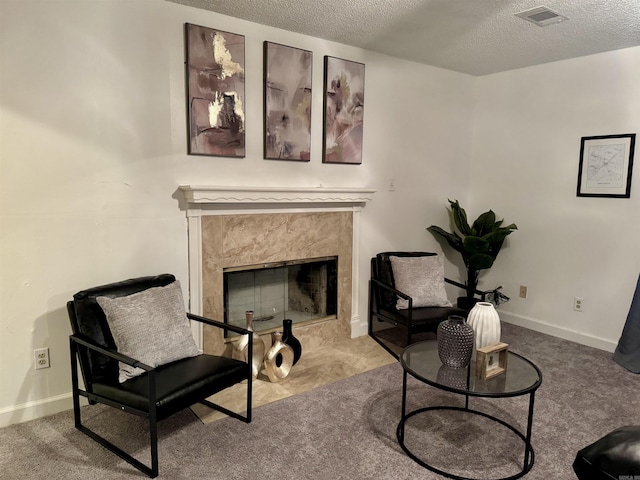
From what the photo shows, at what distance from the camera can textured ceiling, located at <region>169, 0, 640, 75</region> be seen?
2713 millimetres

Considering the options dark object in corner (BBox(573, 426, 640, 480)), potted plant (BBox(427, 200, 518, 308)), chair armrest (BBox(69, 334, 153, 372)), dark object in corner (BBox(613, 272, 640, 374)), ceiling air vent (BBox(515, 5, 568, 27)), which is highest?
ceiling air vent (BBox(515, 5, 568, 27))

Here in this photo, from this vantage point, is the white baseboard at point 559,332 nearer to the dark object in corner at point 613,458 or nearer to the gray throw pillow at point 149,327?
the dark object in corner at point 613,458

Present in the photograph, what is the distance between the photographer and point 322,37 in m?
3.37

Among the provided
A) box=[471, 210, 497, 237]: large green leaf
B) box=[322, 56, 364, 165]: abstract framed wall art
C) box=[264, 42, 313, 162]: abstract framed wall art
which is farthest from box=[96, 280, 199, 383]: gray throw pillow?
box=[471, 210, 497, 237]: large green leaf

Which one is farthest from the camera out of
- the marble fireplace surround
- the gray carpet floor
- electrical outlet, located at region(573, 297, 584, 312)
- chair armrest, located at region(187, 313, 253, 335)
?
electrical outlet, located at region(573, 297, 584, 312)

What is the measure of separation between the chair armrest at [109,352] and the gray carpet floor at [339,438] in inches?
21.1

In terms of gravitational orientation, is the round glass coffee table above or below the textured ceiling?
below

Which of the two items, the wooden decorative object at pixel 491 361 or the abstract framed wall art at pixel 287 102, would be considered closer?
the wooden decorative object at pixel 491 361

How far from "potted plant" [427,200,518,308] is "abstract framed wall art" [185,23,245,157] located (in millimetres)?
2224

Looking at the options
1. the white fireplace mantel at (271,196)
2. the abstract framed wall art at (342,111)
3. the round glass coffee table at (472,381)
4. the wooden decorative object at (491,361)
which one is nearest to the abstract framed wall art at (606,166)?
the white fireplace mantel at (271,196)

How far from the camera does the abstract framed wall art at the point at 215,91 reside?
2.83 meters

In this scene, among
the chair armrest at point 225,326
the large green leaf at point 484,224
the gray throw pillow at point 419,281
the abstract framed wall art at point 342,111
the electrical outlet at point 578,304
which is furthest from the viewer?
Answer: the large green leaf at point 484,224

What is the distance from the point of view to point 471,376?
86.7 inches

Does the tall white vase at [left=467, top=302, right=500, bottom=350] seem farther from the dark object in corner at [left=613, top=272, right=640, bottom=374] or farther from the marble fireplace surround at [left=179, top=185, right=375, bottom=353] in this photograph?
the dark object in corner at [left=613, top=272, right=640, bottom=374]
